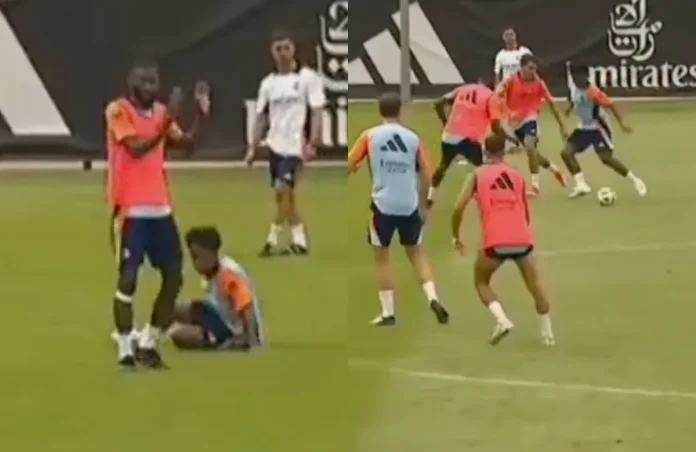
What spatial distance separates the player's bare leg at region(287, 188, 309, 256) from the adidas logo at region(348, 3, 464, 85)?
71.6ft

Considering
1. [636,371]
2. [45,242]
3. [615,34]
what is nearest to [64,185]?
[45,242]

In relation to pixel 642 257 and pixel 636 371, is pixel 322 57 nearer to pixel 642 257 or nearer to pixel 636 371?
pixel 642 257

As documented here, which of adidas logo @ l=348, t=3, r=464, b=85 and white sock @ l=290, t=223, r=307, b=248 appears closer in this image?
white sock @ l=290, t=223, r=307, b=248

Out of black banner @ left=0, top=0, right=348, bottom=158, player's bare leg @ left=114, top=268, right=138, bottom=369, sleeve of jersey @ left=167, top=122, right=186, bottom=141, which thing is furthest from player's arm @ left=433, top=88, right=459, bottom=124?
player's bare leg @ left=114, top=268, right=138, bottom=369

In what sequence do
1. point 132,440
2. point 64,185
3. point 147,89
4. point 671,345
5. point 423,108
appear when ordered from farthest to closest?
1. point 423,108
2. point 64,185
3. point 671,345
4. point 147,89
5. point 132,440

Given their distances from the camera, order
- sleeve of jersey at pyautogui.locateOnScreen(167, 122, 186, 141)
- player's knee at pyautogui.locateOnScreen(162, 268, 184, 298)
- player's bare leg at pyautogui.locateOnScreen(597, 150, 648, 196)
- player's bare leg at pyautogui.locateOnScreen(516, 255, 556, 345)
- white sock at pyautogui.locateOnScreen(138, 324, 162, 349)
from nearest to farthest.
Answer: sleeve of jersey at pyautogui.locateOnScreen(167, 122, 186, 141), player's knee at pyautogui.locateOnScreen(162, 268, 184, 298), white sock at pyautogui.locateOnScreen(138, 324, 162, 349), player's bare leg at pyautogui.locateOnScreen(516, 255, 556, 345), player's bare leg at pyautogui.locateOnScreen(597, 150, 648, 196)

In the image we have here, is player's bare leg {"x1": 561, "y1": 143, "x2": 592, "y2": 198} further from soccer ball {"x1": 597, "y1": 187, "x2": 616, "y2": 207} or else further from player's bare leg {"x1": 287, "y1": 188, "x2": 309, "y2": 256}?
player's bare leg {"x1": 287, "y1": 188, "x2": 309, "y2": 256}

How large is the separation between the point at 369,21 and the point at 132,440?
2957cm

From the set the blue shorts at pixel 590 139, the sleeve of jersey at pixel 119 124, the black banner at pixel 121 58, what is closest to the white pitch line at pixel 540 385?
the sleeve of jersey at pixel 119 124

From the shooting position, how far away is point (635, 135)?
98.0 ft

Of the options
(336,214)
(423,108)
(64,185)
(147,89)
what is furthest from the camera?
(423,108)

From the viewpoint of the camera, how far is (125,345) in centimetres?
1092

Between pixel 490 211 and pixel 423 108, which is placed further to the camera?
pixel 423 108

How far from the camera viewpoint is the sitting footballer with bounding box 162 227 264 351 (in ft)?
37.3
